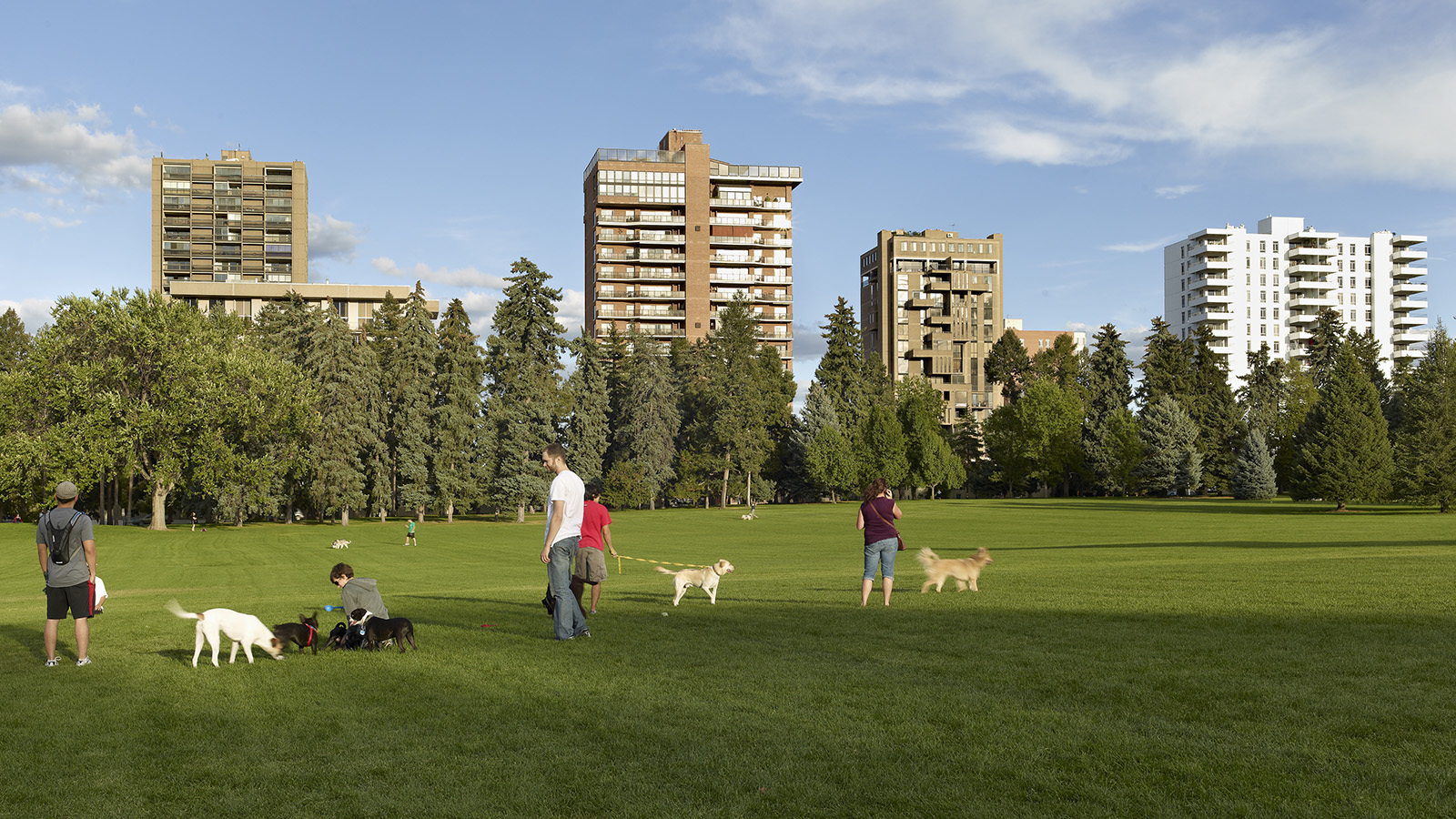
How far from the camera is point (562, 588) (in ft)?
42.1

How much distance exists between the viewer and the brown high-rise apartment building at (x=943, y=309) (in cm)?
15000

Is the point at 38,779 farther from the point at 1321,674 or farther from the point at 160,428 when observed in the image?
the point at 160,428

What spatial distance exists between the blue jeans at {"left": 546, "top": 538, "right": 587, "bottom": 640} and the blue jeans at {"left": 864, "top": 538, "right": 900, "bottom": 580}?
497 cm

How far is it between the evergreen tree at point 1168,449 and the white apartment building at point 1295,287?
277ft

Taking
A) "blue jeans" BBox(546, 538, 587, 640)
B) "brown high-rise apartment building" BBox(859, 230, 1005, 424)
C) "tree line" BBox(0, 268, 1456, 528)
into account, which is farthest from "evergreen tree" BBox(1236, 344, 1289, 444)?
"blue jeans" BBox(546, 538, 587, 640)

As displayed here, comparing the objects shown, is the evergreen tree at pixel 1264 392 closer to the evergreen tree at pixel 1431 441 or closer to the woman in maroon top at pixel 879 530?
the evergreen tree at pixel 1431 441

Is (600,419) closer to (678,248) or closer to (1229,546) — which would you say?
(678,248)

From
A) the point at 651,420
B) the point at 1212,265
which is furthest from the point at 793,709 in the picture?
the point at 1212,265

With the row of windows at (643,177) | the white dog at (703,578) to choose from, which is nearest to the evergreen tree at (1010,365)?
the row of windows at (643,177)

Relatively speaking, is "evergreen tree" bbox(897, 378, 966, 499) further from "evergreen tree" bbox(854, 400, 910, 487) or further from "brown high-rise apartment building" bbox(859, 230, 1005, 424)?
"brown high-rise apartment building" bbox(859, 230, 1005, 424)

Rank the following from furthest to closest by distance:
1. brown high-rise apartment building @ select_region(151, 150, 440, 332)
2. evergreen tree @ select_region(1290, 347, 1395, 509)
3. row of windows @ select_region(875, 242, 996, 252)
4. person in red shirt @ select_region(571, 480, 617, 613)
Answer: row of windows @ select_region(875, 242, 996, 252)
brown high-rise apartment building @ select_region(151, 150, 440, 332)
evergreen tree @ select_region(1290, 347, 1395, 509)
person in red shirt @ select_region(571, 480, 617, 613)

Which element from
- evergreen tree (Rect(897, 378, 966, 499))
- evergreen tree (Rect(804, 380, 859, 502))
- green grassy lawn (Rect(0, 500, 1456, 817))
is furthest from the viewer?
evergreen tree (Rect(897, 378, 966, 499))

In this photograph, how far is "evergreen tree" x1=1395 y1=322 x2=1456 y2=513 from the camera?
6134 cm

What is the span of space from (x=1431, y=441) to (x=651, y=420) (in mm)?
58762
